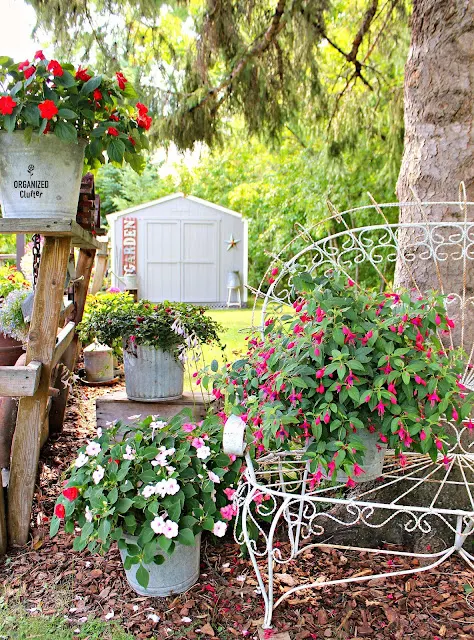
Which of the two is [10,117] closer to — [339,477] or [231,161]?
[339,477]

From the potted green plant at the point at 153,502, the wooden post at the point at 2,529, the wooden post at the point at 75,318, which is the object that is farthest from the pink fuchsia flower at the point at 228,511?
the wooden post at the point at 75,318

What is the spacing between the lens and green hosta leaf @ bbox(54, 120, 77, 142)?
74.2 inches

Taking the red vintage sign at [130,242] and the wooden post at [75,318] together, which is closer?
the wooden post at [75,318]

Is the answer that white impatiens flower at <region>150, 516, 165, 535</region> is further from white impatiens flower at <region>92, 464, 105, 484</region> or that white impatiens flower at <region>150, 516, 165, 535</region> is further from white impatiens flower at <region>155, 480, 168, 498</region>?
white impatiens flower at <region>92, 464, 105, 484</region>

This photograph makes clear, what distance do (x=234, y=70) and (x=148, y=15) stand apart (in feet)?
A: 2.24

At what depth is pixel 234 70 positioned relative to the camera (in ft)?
13.0

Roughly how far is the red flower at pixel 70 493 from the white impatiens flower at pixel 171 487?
30 centimetres

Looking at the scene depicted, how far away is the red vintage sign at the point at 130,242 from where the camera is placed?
1179cm

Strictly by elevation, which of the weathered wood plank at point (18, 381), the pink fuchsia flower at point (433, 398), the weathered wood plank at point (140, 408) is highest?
the weathered wood plank at point (18, 381)

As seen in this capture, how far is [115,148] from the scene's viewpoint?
6.84 feet

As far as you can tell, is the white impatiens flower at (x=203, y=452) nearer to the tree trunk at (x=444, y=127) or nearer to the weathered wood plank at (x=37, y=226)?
the weathered wood plank at (x=37, y=226)

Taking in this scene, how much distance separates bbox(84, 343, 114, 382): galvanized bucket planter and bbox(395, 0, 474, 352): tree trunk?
2.95m

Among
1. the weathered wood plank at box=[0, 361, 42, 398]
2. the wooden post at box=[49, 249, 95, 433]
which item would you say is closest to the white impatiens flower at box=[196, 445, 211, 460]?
the weathered wood plank at box=[0, 361, 42, 398]

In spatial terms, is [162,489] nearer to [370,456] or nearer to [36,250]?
[370,456]
